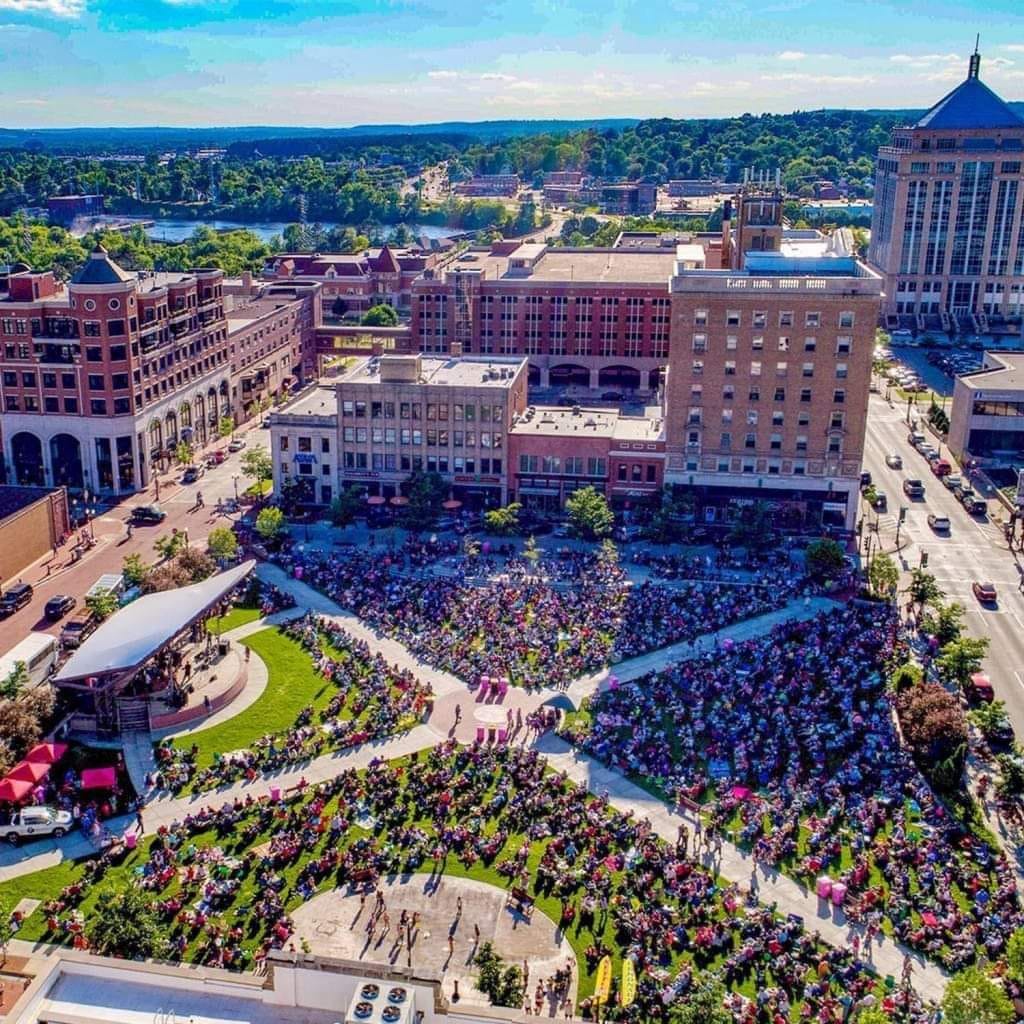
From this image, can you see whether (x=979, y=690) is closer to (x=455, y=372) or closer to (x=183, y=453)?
(x=455, y=372)

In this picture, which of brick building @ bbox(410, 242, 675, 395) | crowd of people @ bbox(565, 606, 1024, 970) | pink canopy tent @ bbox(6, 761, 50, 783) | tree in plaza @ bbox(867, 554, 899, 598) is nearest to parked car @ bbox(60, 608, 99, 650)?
pink canopy tent @ bbox(6, 761, 50, 783)

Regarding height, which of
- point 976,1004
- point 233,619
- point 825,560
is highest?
point 976,1004

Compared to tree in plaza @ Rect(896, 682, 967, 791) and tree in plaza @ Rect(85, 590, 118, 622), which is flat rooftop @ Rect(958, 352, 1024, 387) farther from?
tree in plaza @ Rect(85, 590, 118, 622)

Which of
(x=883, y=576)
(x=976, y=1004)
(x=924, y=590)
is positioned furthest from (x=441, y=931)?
(x=924, y=590)

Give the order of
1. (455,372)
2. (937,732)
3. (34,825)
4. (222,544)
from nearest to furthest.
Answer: (34,825) → (937,732) → (222,544) → (455,372)

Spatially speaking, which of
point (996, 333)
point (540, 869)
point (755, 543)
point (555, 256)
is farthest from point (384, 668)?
point (996, 333)

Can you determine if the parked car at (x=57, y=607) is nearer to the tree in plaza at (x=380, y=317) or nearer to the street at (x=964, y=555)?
the street at (x=964, y=555)
